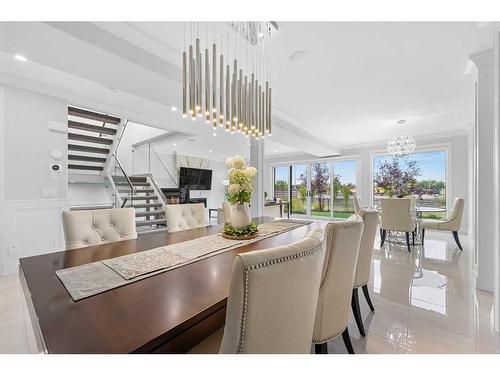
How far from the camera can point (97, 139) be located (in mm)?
5250

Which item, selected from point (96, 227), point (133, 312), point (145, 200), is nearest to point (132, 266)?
point (133, 312)

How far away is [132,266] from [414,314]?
Result: 235 centimetres

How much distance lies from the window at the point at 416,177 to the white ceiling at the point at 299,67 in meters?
1.91

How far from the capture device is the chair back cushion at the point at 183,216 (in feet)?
7.84

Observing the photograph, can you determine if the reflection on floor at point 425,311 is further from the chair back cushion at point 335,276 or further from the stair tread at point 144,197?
the stair tread at point 144,197

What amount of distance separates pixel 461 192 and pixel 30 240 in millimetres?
8624

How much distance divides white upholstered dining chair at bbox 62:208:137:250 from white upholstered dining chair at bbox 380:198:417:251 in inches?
160

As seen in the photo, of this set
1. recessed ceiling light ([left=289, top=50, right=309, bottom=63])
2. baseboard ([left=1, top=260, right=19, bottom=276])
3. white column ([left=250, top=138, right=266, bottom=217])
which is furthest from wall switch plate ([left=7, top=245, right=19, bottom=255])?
recessed ceiling light ([left=289, top=50, right=309, bottom=63])

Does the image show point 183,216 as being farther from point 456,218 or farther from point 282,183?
point 282,183

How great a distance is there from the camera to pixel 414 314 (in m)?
2.03

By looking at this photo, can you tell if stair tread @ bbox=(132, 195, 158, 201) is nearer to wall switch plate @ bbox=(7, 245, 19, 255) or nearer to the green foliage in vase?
wall switch plate @ bbox=(7, 245, 19, 255)

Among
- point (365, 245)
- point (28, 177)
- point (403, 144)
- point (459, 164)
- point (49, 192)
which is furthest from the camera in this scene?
point (459, 164)

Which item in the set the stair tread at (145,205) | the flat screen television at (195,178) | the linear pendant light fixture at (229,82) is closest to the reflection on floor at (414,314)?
the linear pendant light fixture at (229,82)

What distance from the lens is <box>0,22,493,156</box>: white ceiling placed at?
1963 mm
